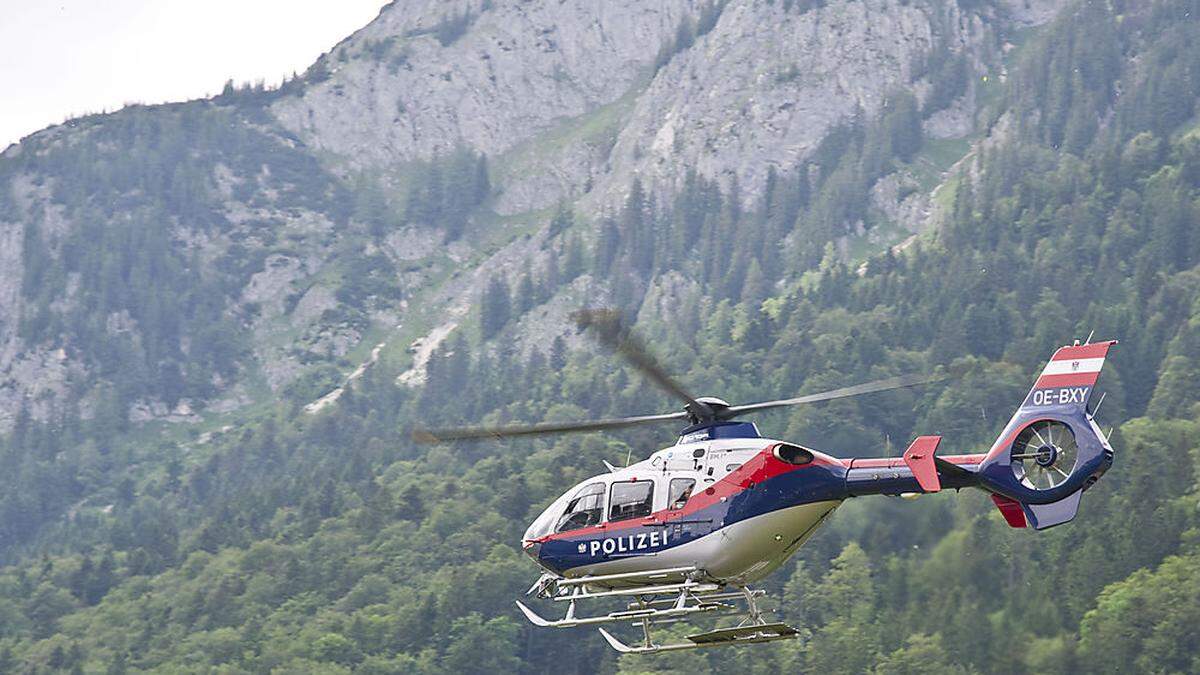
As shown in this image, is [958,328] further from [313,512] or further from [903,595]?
[903,595]

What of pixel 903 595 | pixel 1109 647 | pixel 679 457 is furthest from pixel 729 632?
pixel 1109 647

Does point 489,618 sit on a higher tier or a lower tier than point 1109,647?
lower

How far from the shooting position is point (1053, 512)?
111 feet

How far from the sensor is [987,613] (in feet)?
173

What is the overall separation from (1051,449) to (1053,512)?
108cm

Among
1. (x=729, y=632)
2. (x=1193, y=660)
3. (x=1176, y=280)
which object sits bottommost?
(x=1176, y=280)

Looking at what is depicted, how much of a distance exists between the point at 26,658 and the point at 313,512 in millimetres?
36256

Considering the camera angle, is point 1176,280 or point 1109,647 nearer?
point 1109,647

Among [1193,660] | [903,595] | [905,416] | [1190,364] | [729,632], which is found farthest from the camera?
[1190,364]

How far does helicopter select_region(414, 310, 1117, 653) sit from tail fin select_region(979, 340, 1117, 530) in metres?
0.02

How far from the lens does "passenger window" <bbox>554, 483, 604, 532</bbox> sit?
121ft

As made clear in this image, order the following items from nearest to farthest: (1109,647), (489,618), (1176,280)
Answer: (1109,647) < (489,618) < (1176,280)

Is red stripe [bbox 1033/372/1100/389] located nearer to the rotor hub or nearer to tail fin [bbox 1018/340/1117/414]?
tail fin [bbox 1018/340/1117/414]

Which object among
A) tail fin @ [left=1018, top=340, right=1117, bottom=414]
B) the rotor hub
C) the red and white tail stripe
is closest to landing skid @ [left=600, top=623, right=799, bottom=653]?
the rotor hub
